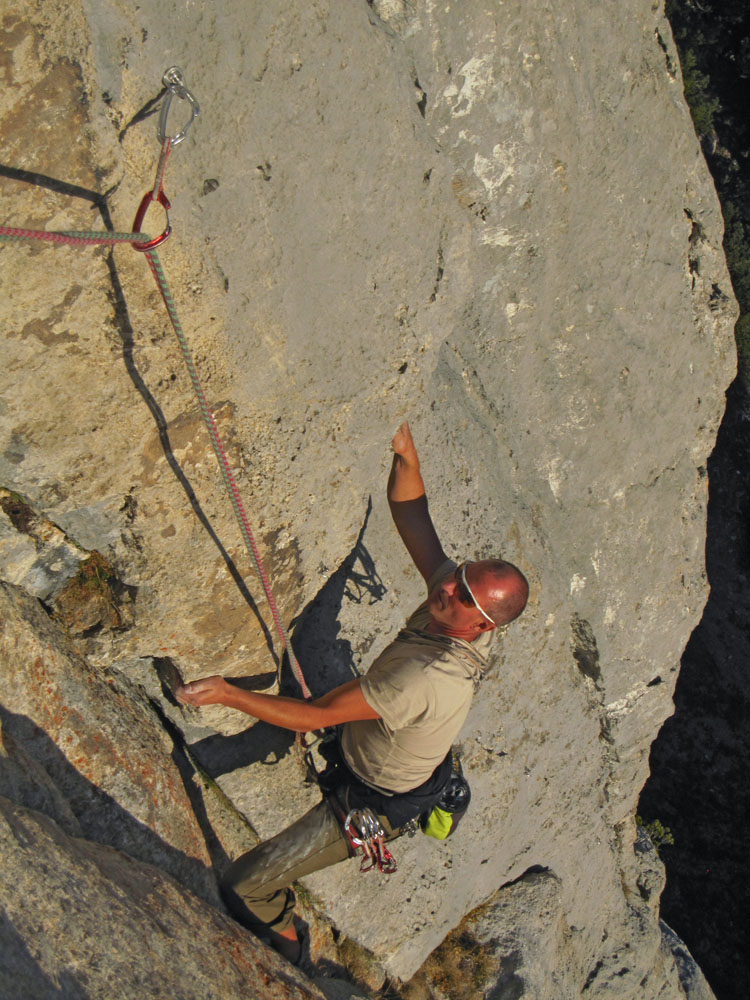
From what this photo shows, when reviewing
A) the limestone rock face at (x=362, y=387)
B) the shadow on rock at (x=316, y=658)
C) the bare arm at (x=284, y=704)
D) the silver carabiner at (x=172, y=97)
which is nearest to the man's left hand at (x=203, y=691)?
the bare arm at (x=284, y=704)

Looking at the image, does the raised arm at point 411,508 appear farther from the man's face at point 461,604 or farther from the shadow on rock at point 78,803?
the shadow on rock at point 78,803

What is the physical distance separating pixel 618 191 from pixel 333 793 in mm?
4017

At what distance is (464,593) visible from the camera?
333cm

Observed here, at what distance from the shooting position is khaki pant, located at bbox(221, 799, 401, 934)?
3.87 m

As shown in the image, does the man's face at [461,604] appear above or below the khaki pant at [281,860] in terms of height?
above

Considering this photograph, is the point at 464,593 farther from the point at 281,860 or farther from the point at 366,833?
the point at 281,860

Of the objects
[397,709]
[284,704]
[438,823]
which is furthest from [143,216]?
[438,823]

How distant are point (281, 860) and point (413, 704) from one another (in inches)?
48.1

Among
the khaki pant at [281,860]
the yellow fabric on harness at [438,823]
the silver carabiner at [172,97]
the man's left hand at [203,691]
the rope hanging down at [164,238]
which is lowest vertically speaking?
the yellow fabric on harness at [438,823]

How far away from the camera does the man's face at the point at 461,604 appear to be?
10.7 feet

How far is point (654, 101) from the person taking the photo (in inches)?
207

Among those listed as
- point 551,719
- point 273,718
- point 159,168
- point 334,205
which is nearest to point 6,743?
point 273,718

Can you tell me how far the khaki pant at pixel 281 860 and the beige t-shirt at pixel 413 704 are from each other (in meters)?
0.33

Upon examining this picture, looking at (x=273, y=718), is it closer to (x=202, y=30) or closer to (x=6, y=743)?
(x=6, y=743)
